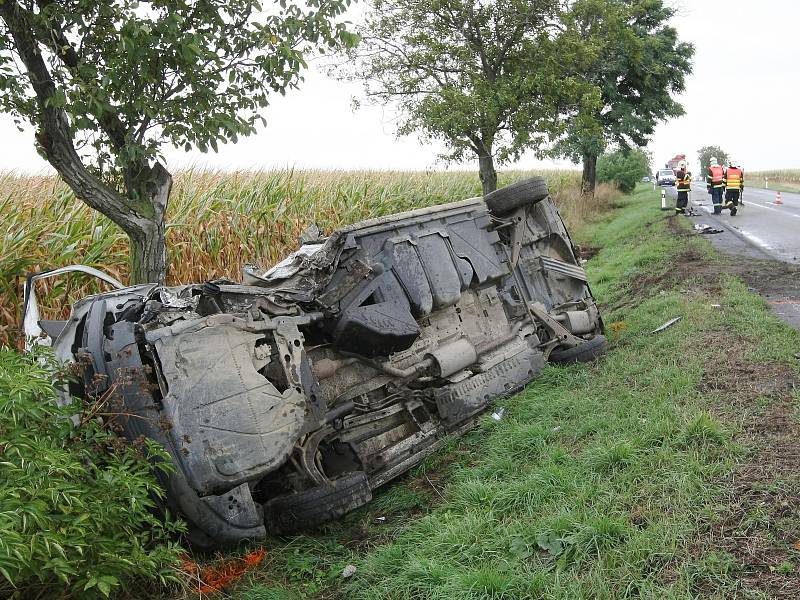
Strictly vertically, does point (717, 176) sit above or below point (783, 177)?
above

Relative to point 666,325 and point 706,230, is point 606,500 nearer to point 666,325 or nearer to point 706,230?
point 666,325

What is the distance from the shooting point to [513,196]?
21.6 feet

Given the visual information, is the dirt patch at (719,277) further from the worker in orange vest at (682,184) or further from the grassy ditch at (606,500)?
the worker in orange vest at (682,184)

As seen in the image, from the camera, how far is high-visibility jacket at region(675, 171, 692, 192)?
59.0 ft

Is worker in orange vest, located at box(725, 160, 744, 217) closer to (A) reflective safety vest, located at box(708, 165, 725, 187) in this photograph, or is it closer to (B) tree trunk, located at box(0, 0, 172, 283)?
(A) reflective safety vest, located at box(708, 165, 725, 187)

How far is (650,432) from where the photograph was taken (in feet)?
13.2

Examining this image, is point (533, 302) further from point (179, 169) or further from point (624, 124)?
point (624, 124)

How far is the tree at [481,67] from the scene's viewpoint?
1345 centimetres

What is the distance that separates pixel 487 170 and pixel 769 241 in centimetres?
574

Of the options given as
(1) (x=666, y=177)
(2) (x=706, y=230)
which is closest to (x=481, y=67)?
(2) (x=706, y=230)

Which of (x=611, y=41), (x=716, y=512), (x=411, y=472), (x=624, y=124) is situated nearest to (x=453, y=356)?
(x=411, y=472)

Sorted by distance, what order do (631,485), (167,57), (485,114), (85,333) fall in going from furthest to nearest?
(485,114) < (167,57) < (85,333) < (631,485)

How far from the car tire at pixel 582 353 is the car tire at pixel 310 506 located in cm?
305

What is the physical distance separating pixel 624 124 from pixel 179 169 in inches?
805
